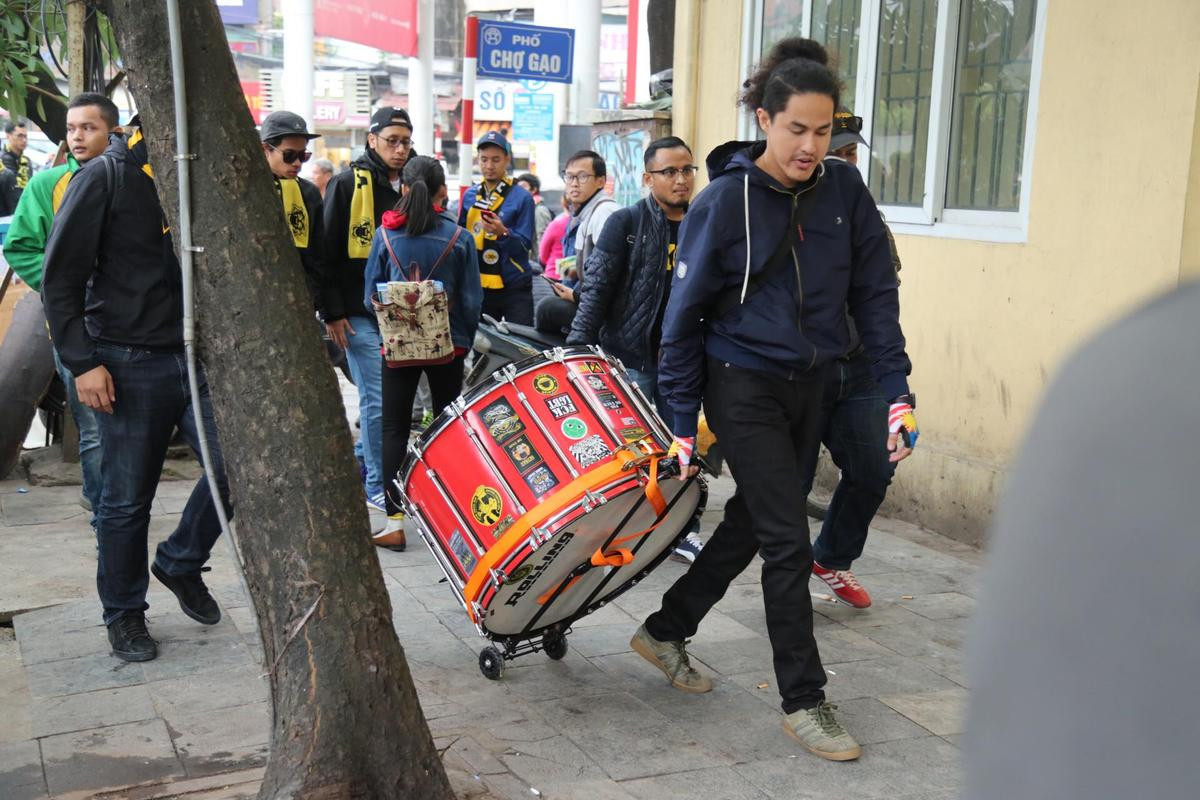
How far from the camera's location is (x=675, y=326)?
406 centimetres

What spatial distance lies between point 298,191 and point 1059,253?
373 cm

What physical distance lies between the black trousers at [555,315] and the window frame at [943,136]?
6.06 feet

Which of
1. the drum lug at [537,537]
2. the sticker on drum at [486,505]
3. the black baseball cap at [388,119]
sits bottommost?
the drum lug at [537,537]

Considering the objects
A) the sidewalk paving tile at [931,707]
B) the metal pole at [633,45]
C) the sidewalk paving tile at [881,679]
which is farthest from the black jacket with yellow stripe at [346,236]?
the metal pole at [633,45]

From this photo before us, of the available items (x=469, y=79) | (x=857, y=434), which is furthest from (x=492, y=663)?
(x=469, y=79)

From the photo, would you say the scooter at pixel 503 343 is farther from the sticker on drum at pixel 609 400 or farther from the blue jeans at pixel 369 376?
the sticker on drum at pixel 609 400

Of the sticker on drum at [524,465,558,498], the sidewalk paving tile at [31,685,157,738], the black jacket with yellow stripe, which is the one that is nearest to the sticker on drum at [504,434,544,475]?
the sticker on drum at [524,465,558,498]

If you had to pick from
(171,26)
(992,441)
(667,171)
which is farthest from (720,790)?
(992,441)

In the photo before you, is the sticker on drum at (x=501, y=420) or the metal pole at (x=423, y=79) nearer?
the sticker on drum at (x=501, y=420)

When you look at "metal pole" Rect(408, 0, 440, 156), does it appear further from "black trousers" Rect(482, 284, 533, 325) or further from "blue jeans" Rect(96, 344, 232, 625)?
"blue jeans" Rect(96, 344, 232, 625)

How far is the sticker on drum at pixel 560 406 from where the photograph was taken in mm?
4059

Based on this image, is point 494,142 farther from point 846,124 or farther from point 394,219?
point 846,124

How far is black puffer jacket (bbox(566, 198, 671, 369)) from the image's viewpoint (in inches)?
227

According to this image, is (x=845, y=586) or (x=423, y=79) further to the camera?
(x=423, y=79)
